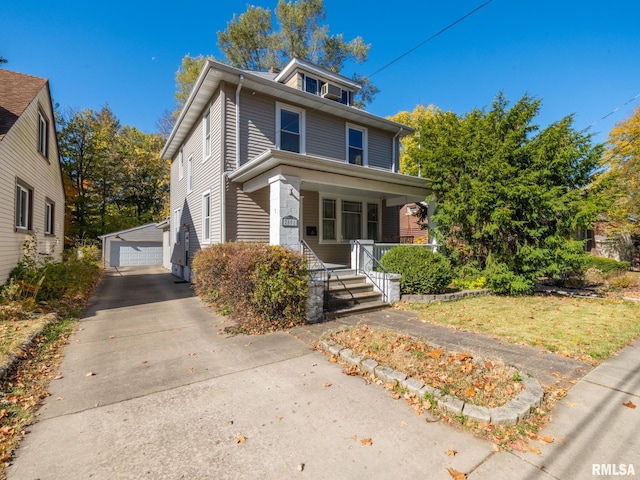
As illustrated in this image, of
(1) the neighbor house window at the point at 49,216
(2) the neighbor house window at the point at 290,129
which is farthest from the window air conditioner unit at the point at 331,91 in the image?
(1) the neighbor house window at the point at 49,216

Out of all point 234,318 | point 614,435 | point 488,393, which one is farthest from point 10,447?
point 614,435

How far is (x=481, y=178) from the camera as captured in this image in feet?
30.1

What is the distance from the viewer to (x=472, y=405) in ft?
10.1

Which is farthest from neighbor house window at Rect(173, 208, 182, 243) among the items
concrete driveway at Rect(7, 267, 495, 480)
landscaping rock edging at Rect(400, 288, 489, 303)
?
landscaping rock edging at Rect(400, 288, 489, 303)

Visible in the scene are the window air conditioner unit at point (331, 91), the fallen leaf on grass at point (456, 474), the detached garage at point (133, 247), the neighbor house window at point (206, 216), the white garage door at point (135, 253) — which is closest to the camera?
the fallen leaf on grass at point (456, 474)

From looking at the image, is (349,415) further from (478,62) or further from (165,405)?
(478,62)

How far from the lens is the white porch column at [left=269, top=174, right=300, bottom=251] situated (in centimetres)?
748

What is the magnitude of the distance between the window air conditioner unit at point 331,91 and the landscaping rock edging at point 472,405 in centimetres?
1172

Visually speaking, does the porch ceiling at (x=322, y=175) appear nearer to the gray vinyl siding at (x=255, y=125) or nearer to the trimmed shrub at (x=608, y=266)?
the gray vinyl siding at (x=255, y=125)

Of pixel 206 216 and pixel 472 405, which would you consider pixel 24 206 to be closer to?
pixel 206 216

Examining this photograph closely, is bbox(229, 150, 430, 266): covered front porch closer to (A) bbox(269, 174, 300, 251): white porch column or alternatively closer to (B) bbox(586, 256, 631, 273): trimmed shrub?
(A) bbox(269, 174, 300, 251): white porch column

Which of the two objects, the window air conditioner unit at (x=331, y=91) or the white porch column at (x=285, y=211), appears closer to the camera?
the white porch column at (x=285, y=211)

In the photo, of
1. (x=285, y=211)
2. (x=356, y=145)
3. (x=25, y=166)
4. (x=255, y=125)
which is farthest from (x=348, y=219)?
(x=25, y=166)

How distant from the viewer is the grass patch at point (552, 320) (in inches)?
198
